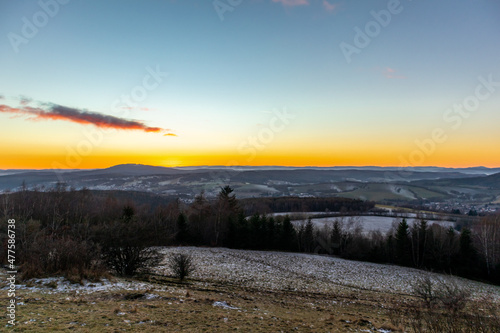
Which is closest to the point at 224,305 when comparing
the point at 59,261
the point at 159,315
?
the point at 159,315

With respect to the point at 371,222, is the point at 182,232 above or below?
above

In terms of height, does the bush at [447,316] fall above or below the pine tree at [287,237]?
above

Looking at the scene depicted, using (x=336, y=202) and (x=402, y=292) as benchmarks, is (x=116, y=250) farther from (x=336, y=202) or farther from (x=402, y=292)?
(x=336, y=202)

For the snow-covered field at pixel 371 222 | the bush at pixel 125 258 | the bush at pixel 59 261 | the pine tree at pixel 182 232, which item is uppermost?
the bush at pixel 59 261

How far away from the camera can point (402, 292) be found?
27047 mm

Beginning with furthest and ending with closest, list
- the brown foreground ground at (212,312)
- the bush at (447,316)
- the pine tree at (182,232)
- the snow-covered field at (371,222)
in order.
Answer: the snow-covered field at (371,222)
the pine tree at (182,232)
the brown foreground ground at (212,312)
the bush at (447,316)

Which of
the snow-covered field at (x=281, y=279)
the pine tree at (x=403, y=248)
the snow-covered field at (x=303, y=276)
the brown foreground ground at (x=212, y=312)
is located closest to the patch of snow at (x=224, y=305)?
the brown foreground ground at (x=212, y=312)

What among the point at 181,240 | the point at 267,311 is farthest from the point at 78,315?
the point at 181,240

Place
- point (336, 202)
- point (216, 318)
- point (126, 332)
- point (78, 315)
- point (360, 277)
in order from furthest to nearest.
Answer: point (336, 202) → point (360, 277) → point (216, 318) → point (78, 315) → point (126, 332)

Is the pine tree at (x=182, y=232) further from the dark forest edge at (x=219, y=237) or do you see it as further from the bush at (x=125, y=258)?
the bush at (x=125, y=258)

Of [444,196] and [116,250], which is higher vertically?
[116,250]

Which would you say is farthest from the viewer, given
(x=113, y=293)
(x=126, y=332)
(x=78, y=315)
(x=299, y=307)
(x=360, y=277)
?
(x=360, y=277)

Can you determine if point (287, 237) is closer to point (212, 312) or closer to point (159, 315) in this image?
point (212, 312)

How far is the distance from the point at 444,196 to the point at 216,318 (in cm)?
21112
